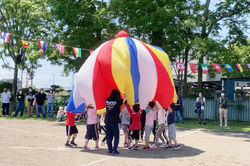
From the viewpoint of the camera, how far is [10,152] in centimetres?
848

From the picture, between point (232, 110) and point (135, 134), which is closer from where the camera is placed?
point (135, 134)

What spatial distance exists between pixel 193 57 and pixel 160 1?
5.28 meters

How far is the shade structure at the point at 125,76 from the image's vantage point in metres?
9.37

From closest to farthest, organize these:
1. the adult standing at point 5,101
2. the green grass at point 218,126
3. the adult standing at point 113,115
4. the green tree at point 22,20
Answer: the adult standing at point 113,115 → the green grass at point 218,126 → the adult standing at point 5,101 → the green tree at point 22,20

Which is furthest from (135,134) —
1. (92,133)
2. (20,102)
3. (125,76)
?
(20,102)

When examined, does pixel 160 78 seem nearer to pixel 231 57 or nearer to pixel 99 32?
pixel 231 57

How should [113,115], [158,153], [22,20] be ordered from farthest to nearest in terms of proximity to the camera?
[22,20], [158,153], [113,115]

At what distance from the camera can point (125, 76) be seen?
30.5 feet

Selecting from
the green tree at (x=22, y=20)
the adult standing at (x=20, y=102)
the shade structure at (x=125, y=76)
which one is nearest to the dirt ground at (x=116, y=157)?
the shade structure at (x=125, y=76)

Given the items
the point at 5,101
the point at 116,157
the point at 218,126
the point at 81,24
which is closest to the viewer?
the point at 116,157

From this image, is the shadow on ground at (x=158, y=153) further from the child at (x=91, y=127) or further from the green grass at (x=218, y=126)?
the green grass at (x=218, y=126)

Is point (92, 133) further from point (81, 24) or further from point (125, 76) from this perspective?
point (81, 24)

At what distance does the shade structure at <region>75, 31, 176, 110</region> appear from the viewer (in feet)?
30.7

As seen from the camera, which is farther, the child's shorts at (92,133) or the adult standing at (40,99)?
the adult standing at (40,99)
